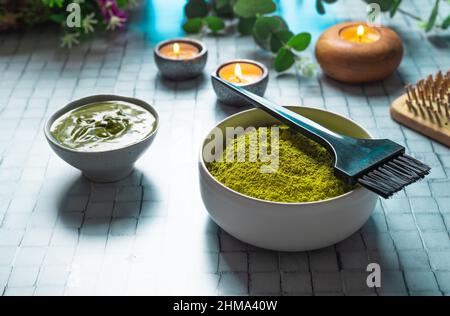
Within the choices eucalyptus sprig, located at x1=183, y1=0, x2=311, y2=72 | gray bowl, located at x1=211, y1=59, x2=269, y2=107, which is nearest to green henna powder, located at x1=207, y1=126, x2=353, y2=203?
gray bowl, located at x1=211, y1=59, x2=269, y2=107

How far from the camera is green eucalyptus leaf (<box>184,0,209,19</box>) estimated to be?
1.25 metres

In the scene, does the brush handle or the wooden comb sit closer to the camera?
the brush handle

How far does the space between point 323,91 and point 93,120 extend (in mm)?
385

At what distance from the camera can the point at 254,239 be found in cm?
71

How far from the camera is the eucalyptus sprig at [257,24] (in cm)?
111

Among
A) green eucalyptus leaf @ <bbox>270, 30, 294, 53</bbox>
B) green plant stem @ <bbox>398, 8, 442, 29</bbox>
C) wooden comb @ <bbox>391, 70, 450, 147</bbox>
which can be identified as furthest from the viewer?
green plant stem @ <bbox>398, 8, 442, 29</bbox>

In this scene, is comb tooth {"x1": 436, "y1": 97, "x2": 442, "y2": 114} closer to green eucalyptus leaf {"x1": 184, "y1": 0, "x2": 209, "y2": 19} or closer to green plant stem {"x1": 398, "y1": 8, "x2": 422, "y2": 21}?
green plant stem {"x1": 398, "y1": 8, "x2": 422, "y2": 21}

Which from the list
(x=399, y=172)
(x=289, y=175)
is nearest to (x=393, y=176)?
(x=399, y=172)

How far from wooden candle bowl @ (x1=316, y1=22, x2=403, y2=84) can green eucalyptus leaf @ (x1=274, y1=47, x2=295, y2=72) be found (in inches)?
1.8

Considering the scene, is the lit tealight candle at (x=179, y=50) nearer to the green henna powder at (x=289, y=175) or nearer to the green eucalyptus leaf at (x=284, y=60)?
the green eucalyptus leaf at (x=284, y=60)

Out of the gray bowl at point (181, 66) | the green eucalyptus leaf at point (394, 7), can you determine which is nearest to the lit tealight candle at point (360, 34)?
the green eucalyptus leaf at point (394, 7)

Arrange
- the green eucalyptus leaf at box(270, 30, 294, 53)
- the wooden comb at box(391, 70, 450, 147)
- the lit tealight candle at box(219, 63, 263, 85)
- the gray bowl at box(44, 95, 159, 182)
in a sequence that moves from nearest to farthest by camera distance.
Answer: the gray bowl at box(44, 95, 159, 182) < the wooden comb at box(391, 70, 450, 147) < the lit tealight candle at box(219, 63, 263, 85) < the green eucalyptus leaf at box(270, 30, 294, 53)

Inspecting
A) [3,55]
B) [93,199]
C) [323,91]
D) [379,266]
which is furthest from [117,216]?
[3,55]

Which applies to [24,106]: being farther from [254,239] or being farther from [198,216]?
[254,239]
